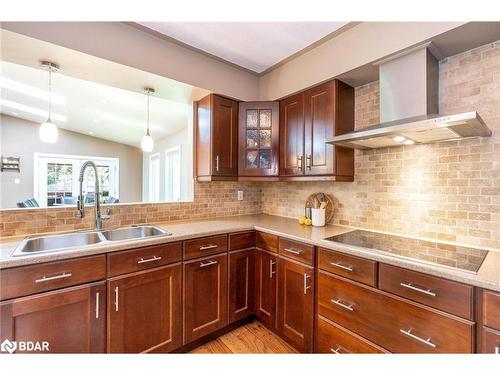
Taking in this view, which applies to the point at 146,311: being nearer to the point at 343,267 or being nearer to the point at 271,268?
the point at 271,268

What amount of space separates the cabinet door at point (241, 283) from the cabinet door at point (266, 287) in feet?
0.18

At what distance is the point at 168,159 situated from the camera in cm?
590

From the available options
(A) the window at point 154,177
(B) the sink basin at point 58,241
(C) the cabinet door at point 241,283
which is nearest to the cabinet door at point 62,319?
(B) the sink basin at point 58,241

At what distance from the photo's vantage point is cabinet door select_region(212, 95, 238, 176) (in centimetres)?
216

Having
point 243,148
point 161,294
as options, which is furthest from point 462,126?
point 161,294

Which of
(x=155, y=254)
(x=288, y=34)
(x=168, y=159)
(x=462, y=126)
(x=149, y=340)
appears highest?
(x=288, y=34)

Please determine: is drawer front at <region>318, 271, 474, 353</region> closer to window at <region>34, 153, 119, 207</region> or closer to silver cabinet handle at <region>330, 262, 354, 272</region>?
silver cabinet handle at <region>330, 262, 354, 272</region>

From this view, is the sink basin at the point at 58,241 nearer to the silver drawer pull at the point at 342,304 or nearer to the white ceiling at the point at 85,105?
the white ceiling at the point at 85,105

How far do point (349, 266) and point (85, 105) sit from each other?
4.80m

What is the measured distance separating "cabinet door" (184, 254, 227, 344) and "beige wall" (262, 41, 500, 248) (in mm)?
1237

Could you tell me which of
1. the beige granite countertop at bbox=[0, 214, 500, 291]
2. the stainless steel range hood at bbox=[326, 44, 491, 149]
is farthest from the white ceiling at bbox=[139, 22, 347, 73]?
the beige granite countertop at bbox=[0, 214, 500, 291]

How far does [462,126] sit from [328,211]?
1.20m

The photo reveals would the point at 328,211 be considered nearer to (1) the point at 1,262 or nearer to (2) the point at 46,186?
(1) the point at 1,262

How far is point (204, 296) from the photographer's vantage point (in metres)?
1.75
